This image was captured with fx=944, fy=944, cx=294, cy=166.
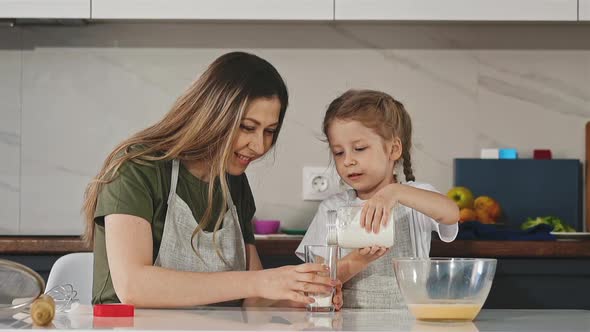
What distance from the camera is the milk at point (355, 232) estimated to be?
1711 mm

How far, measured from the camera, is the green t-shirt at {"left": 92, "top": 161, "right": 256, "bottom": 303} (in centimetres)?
184

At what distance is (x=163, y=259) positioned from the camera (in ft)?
6.39

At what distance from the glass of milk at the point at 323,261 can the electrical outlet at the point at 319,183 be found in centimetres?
172

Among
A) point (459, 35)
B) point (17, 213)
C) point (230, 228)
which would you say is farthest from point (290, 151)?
point (230, 228)

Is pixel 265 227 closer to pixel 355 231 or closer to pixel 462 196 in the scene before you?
pixel 462 196

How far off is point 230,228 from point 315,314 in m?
0.56

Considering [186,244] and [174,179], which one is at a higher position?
[174,179]

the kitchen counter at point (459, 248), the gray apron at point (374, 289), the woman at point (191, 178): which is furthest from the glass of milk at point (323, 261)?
the kitchen counter at point (459, 248)

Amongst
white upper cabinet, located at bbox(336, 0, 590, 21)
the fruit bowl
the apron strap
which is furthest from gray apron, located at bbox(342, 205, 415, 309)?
white upper cabinet, located at bbox(336, 0, 590, 21)

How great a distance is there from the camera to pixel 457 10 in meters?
3.03

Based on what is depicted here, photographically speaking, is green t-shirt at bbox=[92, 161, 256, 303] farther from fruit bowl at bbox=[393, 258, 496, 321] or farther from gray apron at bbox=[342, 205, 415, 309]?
fruit bowl at bbox=[393, 258, 496, 321]

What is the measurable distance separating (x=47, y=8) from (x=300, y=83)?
2.96 ft

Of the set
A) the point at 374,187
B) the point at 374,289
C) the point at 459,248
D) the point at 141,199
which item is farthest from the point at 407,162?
the point at 141,199

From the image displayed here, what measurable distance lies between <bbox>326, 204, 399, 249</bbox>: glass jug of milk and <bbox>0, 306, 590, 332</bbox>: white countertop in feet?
0.42
